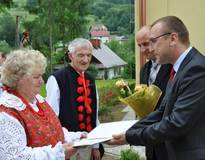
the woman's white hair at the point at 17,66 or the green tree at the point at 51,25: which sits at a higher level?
the woman's white hair at the point at 17,66

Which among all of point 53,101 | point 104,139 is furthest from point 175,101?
point 53,101

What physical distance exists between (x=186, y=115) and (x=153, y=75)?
146 cm

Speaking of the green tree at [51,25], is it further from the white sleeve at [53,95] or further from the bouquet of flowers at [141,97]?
the bouquet of flowers at [141,97]

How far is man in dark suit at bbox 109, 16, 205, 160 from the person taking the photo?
2.57m

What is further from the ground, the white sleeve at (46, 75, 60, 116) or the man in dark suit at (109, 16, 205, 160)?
the man in dark suit at (109, 16, 205, 160)

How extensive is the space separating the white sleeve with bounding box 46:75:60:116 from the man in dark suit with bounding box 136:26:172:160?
79 cm

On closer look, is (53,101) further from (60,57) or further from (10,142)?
(60,57)

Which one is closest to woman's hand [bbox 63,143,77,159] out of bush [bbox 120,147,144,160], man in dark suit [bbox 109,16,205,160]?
man in dark suit [bbox 109,16,205,160]

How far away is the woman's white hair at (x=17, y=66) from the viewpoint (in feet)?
9.43

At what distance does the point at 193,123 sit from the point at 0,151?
1113 mm

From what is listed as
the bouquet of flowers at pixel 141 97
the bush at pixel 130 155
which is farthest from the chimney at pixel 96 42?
the bouquet of flowers at pixel 141 97

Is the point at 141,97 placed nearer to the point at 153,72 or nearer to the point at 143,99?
the point at 143,99

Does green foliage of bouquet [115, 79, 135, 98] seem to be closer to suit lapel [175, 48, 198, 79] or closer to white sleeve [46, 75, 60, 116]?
suit lapel [175, 48, 198, 79]

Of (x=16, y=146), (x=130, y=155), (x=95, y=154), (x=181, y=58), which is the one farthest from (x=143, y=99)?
(x=130, y=155)
